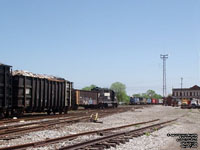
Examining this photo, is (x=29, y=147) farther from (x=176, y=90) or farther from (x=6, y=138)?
(x=176, y=90)

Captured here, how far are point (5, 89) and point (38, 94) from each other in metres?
4.20

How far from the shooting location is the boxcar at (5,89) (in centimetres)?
1761

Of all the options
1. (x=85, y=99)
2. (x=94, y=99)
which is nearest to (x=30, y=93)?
(x=85, y=99)

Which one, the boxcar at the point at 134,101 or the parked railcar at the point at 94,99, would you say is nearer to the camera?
the parked railcar at the point at 94,99

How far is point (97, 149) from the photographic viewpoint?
8.34 metres

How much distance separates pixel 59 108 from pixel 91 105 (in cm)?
1816

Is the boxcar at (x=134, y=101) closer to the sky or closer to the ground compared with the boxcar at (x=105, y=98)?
closer to the ground

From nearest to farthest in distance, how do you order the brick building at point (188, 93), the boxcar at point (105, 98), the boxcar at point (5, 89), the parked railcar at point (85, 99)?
the boxcar at point (5, 89), the parked railcar at point (85, 99), the boxcar at point (105, 98), the brick building at point (188, 93)

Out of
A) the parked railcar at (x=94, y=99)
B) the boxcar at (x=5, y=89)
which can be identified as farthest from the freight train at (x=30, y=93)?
the parked railcar at (x=94, y=99)

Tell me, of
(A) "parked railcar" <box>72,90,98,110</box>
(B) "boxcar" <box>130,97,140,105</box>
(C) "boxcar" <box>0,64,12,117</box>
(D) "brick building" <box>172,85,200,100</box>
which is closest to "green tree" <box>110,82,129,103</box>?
(D) "brick building" <box>172,85,200,100</box>

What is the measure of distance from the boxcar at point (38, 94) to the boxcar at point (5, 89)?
1.07 metres

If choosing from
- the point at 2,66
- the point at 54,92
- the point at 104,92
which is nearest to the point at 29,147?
the point at 2,66

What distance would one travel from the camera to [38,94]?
21.8 m

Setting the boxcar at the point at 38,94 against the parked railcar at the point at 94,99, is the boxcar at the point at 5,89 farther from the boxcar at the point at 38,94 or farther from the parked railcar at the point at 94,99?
the parked railcar at the point at 94,99
